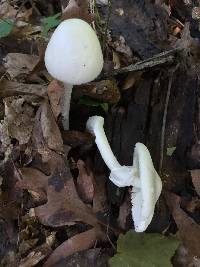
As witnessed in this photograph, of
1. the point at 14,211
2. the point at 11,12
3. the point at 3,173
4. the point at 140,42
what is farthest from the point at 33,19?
the point at 14,211

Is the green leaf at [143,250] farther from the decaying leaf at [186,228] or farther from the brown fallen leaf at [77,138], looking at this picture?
the brown fallen leaf at [77,138]

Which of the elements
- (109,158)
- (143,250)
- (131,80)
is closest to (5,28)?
(131,80)

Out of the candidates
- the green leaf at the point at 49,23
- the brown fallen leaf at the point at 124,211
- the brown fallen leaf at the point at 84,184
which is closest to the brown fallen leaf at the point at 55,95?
the brown fallen leaf at the point at 84,184

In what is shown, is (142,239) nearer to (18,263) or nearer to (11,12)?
(18,263)

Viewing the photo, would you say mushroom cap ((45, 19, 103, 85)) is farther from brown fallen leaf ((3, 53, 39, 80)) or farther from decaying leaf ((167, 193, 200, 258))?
decaying leaf ((167, 193, 200, 258))

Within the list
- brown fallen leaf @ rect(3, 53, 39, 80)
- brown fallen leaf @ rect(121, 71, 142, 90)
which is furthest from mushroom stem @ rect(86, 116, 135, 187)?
brown fallen leaf @ rect(3, 53, 39, 80)

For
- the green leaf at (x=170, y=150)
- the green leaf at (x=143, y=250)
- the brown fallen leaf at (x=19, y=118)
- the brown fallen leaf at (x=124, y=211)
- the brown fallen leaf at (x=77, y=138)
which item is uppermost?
the brown fallen leaf at (x=19, y=118)
